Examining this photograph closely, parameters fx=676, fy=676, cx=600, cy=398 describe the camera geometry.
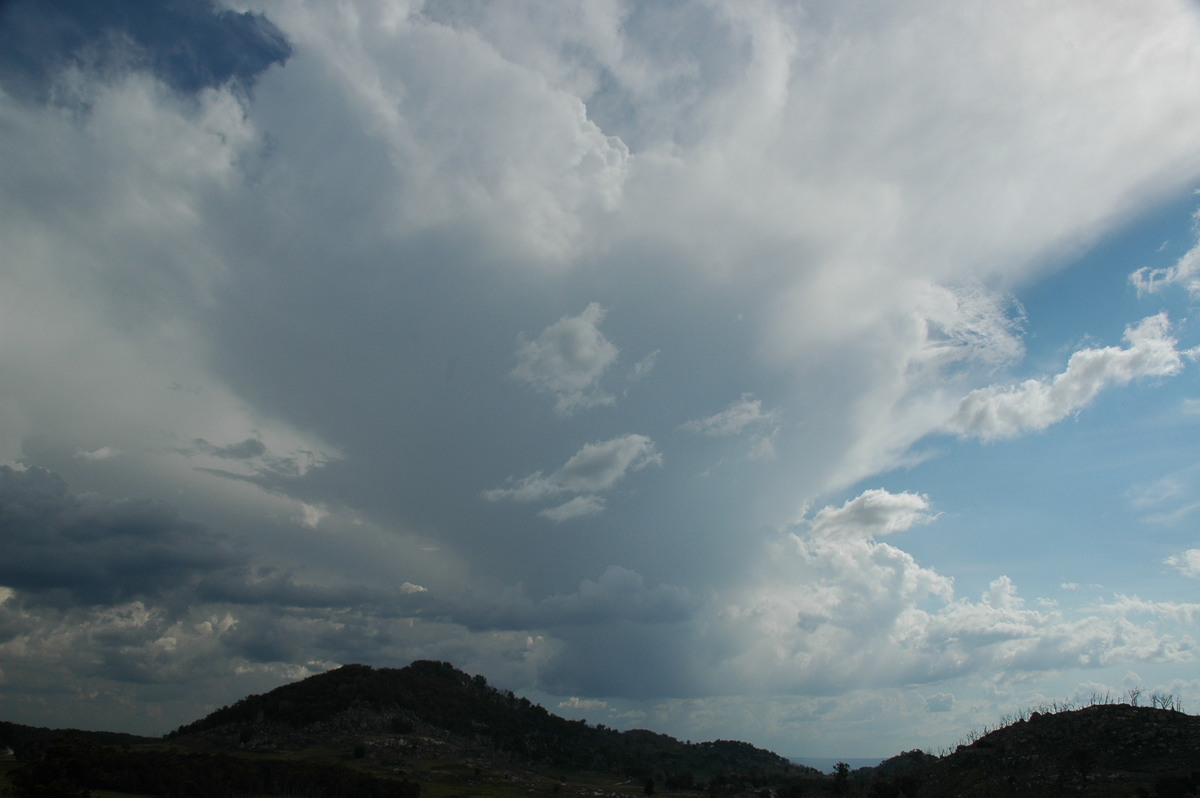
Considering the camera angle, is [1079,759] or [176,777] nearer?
[1079,759]

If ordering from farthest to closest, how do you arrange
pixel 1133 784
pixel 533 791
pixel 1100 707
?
1. pixel 533 791
2. pixel 1100 707
3. pixel 1133 784

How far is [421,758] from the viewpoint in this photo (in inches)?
7603

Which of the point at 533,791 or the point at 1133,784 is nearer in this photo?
the point at 1133,784

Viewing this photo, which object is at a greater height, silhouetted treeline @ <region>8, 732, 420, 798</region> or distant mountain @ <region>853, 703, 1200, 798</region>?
distant mountain @ <region>853, 703, 1200, 798</region>

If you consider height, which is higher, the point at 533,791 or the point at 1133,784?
the point at 1133,784

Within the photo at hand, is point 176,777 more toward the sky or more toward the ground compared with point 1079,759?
more toward the ground

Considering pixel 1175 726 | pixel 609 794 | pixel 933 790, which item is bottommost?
pixel 609 794

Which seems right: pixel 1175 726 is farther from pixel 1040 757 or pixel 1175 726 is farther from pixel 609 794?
pixel 609 794

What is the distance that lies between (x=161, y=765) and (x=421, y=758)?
8292 centimetres

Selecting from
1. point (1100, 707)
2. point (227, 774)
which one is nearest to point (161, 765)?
point (227, 774)

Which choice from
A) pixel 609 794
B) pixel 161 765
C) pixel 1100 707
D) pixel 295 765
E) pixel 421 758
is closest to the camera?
pixel 1100 707

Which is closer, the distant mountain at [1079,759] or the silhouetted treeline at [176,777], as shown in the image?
the distant mountain at [1079,759]

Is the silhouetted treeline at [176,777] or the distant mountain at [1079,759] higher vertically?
the distant mountain at [1079,759]

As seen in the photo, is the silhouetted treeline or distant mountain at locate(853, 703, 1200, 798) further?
the silhouetted treeline
